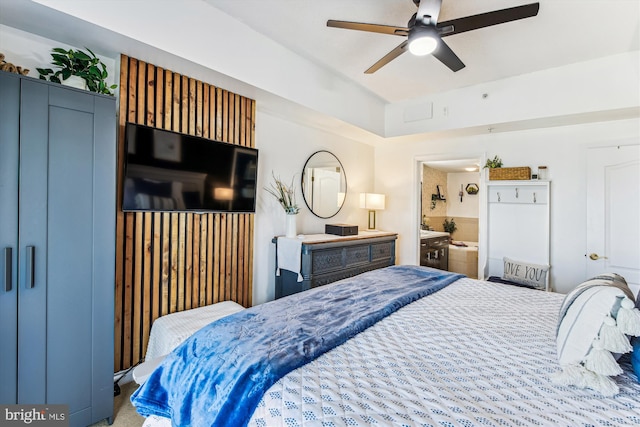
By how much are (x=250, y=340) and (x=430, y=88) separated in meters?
3.65

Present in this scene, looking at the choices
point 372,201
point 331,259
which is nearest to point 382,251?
point 372,201

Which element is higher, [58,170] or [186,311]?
[58,170]

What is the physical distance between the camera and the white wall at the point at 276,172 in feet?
10.7

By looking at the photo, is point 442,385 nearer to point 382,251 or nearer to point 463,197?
point 382,251

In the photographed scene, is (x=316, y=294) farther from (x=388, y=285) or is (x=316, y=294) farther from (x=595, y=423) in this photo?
(x=595, y=423)

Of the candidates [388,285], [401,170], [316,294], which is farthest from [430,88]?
[316,294]

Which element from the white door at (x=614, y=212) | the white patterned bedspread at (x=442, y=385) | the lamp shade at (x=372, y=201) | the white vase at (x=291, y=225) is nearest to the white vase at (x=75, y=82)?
the white patterned bedspread at (x=442, y=385)

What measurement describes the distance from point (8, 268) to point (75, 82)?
112cm

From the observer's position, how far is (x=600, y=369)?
0.99 metres

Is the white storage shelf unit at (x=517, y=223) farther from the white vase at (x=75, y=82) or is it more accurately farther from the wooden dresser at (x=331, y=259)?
the white vase at (x=75, y=82)

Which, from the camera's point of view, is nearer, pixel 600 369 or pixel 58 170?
pixel 600 369

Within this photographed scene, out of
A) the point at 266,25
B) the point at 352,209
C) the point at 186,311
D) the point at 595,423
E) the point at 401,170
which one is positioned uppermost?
the point at 266,25

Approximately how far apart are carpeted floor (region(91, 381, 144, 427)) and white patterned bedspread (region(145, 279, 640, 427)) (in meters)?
0.75

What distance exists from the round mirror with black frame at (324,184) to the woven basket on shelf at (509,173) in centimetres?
197
